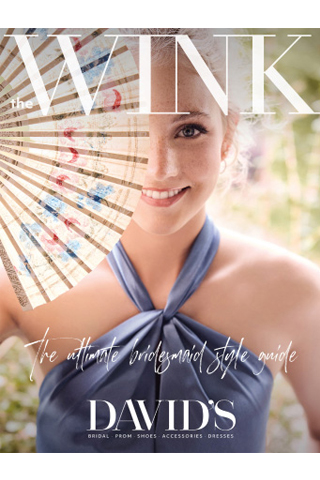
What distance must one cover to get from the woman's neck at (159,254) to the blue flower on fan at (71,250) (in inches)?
4.8

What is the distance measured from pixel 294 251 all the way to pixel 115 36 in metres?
A: 0.61

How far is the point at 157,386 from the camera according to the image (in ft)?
4.50

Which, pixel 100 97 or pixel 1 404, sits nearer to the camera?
pixel 100 97

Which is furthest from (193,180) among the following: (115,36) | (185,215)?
(115,36)

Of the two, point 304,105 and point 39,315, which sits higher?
point 304,105

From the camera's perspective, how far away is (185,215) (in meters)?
1.35

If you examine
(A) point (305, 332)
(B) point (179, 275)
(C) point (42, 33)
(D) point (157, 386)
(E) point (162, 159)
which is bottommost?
(D) point (157, 386)

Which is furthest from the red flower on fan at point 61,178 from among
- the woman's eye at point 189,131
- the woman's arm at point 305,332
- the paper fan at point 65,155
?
the woman's arm at point 305,332

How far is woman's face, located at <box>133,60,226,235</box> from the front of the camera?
1.30 meters

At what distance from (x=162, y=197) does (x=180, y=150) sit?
11 centimetres

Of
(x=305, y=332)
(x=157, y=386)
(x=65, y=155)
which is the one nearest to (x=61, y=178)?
(x=65, y=155)

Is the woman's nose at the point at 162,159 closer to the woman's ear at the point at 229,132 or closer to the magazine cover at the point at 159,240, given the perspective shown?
the magazine cover at the point at 159,240

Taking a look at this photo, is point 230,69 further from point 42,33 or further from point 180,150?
point 42,33

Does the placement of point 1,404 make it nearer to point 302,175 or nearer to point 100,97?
point 100,97
